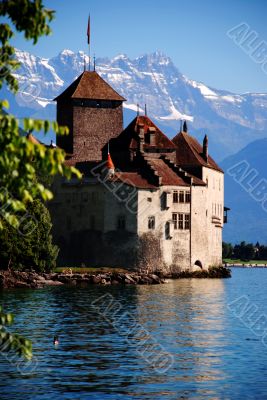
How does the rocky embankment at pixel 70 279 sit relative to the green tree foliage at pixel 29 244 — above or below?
below

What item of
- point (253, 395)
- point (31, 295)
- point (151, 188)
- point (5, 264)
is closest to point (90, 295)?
point (31, 295)

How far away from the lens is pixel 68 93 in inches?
5172

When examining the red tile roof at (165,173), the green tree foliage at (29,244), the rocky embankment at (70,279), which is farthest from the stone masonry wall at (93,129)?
the green tree foliage at (29,244)

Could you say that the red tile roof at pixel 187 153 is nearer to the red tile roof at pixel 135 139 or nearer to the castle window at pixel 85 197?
the red tile roof at pixel 135 139

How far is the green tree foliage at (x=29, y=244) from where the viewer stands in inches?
3669

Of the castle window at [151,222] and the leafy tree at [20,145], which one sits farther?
the castle window at [151,222]

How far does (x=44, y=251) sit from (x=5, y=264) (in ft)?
14.6

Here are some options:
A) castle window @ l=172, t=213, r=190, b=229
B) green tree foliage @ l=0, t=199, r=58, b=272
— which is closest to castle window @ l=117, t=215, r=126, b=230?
castle window @ l=172, t=213, r=190, b=229

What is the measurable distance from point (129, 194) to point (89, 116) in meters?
20.8

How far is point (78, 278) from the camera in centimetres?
10169

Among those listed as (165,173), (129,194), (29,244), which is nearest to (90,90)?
(165,173)

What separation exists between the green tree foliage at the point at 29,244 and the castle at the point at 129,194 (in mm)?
16113

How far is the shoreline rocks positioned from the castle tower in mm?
22544

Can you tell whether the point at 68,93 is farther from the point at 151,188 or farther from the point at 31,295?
the point at 31,295
